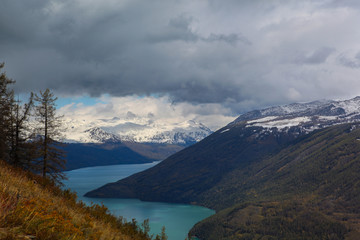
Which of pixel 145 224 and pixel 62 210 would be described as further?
pixel 145 224

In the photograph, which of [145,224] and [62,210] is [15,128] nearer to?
[145,224]

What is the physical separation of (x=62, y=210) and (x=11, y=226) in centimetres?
554

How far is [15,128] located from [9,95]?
471 centimetres

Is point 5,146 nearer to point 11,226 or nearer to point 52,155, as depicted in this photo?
point 52,155

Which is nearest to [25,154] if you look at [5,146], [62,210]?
[5,146]

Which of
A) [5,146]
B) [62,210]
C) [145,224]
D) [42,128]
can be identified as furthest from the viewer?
[42,128]

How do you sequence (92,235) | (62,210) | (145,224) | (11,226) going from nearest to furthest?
(11,226), (92,235), (62,210), (145,224)

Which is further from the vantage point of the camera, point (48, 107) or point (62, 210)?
point (48, 107)

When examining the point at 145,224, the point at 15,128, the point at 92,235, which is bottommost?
the point at 145,224

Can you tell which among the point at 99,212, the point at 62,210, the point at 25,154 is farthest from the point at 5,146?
the point at 62,210

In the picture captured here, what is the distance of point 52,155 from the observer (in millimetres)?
45344

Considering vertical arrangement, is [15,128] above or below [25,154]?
above

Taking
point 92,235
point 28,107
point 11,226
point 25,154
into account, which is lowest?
point 92,235

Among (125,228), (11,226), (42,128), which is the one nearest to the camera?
(11,226)
